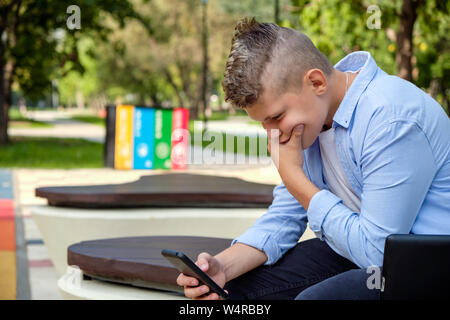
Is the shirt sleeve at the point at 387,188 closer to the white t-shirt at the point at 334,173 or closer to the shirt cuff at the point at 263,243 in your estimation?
the white t-shirt at the point at 334,173

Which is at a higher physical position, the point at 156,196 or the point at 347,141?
the point at 347,141

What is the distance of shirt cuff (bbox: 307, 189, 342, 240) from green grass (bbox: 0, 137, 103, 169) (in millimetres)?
11460

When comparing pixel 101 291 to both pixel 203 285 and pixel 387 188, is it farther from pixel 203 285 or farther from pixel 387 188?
pixel 387 188

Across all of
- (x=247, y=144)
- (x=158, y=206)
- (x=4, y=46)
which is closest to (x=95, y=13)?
(x=4, y=46)

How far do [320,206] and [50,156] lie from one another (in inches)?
563

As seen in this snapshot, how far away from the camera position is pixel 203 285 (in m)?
1.99

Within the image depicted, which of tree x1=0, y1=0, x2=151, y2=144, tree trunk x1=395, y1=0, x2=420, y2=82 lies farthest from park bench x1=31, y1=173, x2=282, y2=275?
tree x1=0, y1=0, x2=151, y2=144

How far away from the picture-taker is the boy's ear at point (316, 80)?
1.85m

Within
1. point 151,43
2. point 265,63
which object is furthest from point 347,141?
point 151,43

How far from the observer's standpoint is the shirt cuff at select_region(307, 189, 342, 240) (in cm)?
183

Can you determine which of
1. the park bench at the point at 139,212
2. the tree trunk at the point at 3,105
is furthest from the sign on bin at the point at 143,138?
the park bench at the point at 139,212

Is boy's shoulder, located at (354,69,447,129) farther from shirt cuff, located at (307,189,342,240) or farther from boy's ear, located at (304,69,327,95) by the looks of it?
shirt cuff, located at (307,189,342,240)

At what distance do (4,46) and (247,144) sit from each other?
320 inches
